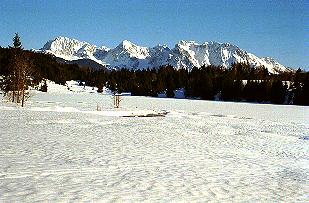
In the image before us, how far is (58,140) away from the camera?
2108 centimetres

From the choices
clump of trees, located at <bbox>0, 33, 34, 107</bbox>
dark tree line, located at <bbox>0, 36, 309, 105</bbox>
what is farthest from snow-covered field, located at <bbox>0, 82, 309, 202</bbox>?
dark tree line, located at <bbox>0, 36, 309, 105</bbox>

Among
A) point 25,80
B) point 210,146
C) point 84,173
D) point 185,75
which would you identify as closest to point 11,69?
point 25,80

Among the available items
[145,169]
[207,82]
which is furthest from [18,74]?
[207,82]

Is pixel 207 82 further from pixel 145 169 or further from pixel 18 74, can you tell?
pixel 145 169

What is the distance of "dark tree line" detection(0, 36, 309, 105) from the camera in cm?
11369

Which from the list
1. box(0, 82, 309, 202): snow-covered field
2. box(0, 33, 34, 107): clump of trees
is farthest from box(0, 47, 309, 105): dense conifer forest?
box(0, 82, 309, 202): snow-covered field

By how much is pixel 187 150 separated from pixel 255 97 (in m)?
104

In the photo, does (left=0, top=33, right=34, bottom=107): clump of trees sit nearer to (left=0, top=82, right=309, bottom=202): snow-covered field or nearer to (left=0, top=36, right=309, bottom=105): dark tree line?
(left=0, top=36, right=309, bottom=105): dark tree line

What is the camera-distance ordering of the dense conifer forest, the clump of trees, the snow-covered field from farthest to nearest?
1. the dense conifer forest
2. the clump of trees
3. the snow-covered field

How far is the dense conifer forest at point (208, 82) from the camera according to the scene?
113688 mm

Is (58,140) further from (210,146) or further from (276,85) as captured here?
(276,85)

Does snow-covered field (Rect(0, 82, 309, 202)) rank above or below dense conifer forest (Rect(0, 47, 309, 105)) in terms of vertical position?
below

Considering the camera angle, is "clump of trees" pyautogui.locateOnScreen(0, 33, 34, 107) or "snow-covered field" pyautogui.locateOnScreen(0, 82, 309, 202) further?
"clump of trees" pyautogui.locateOnScreen(0, 33, 34, 107)

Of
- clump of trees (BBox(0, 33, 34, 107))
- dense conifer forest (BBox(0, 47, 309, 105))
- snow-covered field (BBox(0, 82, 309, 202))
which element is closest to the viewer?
snow-covered field (BBox(0, 82, 309, 202))
